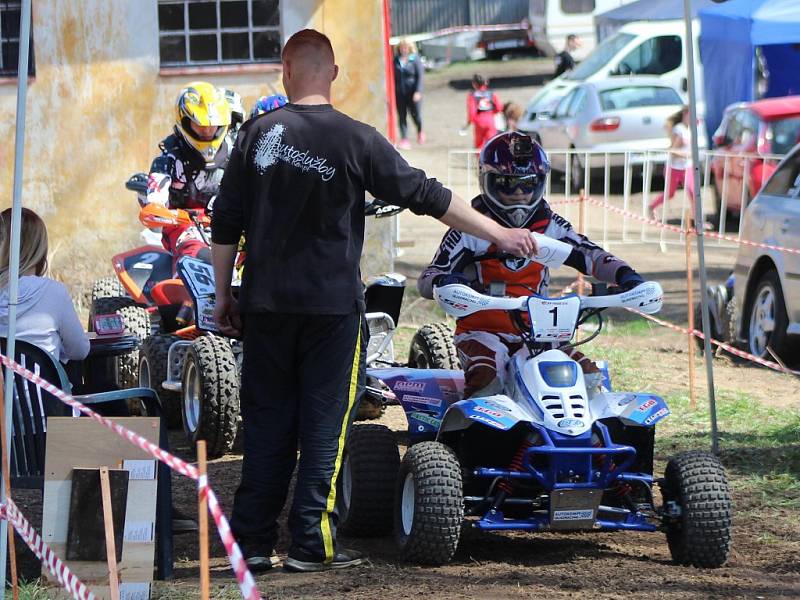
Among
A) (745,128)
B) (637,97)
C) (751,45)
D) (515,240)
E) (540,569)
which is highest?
(751,45)

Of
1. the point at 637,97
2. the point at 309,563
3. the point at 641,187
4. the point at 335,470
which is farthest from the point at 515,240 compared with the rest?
the point at 637,97

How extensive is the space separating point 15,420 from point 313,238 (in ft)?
4.53

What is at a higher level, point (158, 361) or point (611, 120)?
point (611, 120)

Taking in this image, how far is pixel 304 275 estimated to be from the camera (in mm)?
5500

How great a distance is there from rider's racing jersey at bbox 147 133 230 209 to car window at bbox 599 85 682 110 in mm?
13742

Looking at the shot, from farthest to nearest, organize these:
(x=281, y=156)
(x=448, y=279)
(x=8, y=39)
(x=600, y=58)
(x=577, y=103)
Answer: (x=600, y=58) < (x=577, y=103) < (x=8, y=39) < (x=448, y=279) < (x=281, y=156)

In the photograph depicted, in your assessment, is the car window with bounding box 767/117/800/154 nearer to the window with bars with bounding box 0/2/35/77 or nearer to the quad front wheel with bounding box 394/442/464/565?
the window with bars with bounding box 0/2/35/77

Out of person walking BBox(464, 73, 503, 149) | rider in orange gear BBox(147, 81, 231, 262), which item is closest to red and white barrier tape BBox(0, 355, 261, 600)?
rider in orange gear BBox(147, 81, 231, 262)

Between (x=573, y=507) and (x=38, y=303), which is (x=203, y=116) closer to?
(x=38, y=303)

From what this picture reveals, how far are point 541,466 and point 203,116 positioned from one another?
4033 mm

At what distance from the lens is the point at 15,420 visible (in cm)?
562

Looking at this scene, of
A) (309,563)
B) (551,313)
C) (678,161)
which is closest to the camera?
(309,563)

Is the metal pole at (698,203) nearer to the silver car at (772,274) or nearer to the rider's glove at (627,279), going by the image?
the rider's glove at (627,279)

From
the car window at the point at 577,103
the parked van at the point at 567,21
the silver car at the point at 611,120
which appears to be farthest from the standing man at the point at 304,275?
the parked van at the point at 567,21
